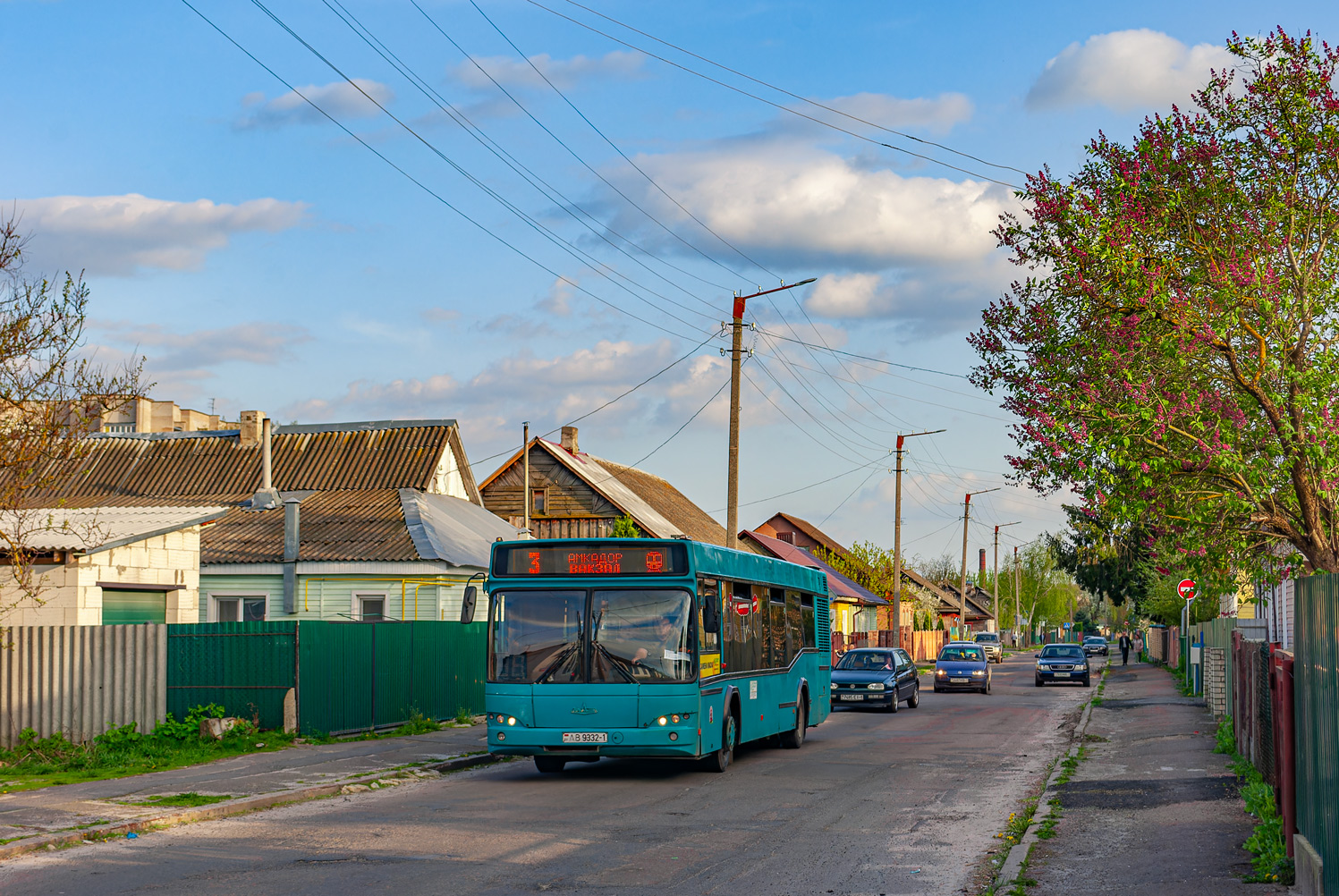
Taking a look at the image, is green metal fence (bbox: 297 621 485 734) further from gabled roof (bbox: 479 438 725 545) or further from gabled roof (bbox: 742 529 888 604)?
gabled roof (bbox: 742 529 888 604)

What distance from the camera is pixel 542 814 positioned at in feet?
42.4

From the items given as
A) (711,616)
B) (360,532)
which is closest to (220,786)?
(711,616)

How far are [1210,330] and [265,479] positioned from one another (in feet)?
95.3

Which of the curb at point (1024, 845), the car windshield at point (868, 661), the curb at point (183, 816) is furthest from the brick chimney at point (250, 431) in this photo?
the curb at point (1024, 845)

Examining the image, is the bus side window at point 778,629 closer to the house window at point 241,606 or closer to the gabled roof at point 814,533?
the house window at point 241,606

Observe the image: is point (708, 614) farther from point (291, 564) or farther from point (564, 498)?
point (564, 498)

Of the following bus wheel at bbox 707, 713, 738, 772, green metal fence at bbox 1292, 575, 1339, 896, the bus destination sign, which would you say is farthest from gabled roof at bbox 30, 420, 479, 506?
green metal fence at bbox 1292, 575, 1339, 896

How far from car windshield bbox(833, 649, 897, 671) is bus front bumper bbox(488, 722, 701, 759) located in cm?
1740

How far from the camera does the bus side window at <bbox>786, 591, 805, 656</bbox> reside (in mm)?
20766

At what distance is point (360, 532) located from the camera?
110 feet

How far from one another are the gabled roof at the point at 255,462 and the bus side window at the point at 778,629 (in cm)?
A: 2089

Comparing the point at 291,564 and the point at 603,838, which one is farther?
the point at 291,564

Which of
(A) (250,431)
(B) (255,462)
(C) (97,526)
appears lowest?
(C) (97,526)

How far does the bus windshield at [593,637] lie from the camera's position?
15547mm
